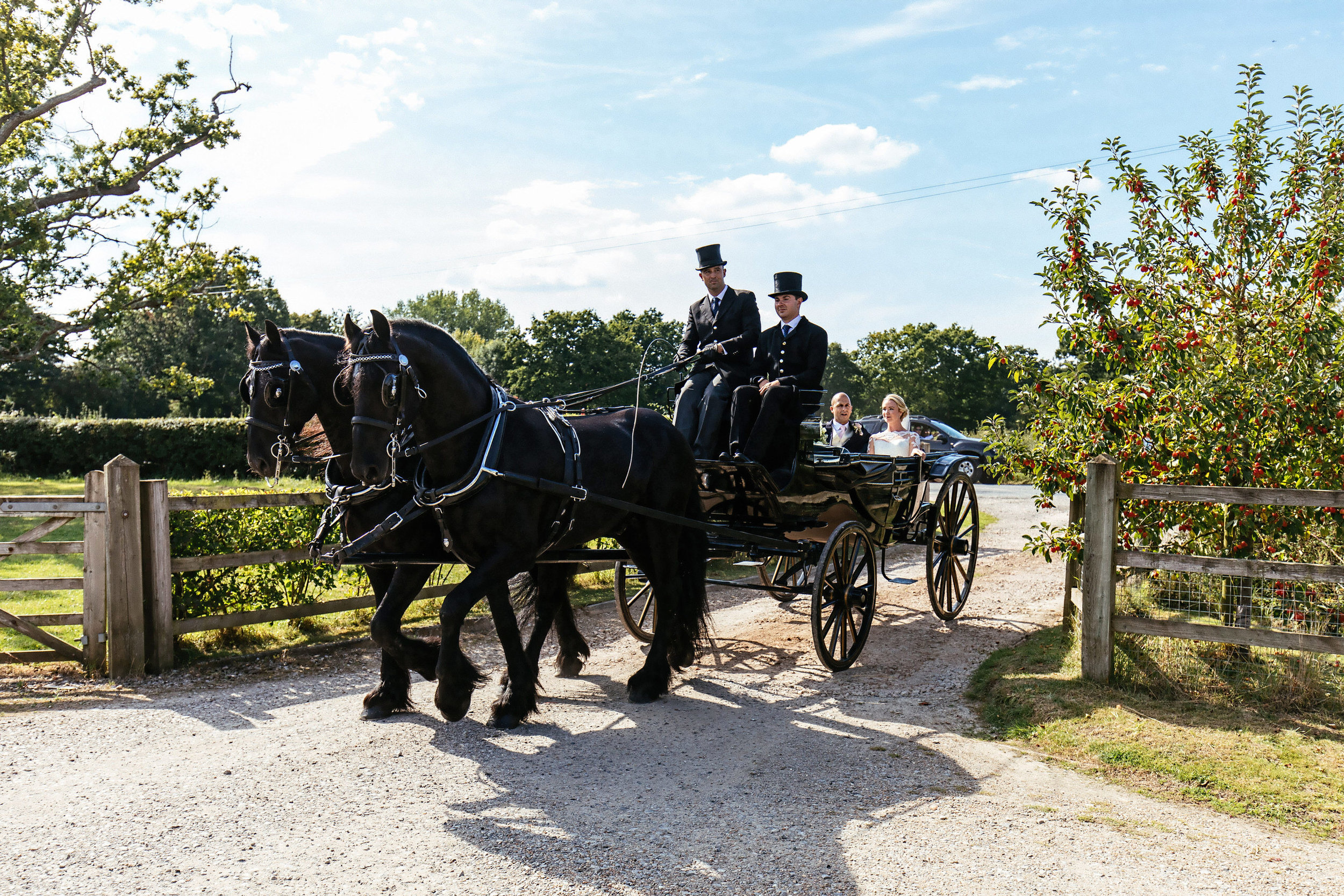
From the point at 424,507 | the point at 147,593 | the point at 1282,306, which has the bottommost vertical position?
the point at 147,593

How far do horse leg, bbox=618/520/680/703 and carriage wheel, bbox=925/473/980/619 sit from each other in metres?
2.80

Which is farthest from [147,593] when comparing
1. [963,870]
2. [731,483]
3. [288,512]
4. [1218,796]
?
[1218,796]

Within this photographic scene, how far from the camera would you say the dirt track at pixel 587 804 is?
3592mm

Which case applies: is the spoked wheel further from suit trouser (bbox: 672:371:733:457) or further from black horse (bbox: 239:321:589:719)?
black horse (bbox: 239:321:589:719)

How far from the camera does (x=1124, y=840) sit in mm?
3986

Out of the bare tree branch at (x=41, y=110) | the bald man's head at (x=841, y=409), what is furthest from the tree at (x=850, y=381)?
the bald man's head at (x=841, y=409)

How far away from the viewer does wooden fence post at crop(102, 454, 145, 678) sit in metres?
6.62

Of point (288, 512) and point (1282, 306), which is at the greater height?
point (1282, 306)

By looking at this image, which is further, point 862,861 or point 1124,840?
point 1124,840

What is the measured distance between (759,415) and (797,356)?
864 mm

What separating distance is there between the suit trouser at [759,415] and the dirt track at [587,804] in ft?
5.80

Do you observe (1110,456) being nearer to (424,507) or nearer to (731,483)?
(731,483)

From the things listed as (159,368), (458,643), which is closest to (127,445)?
(159,368)

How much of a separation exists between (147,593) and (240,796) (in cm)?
313
